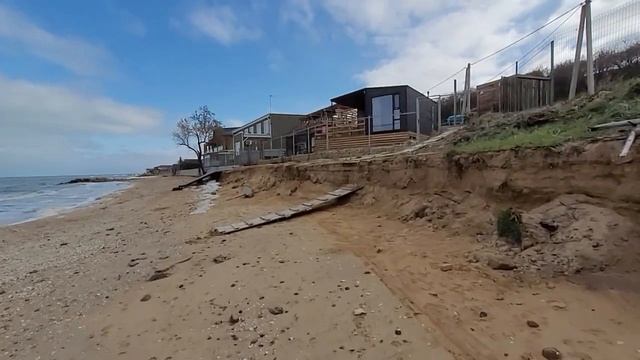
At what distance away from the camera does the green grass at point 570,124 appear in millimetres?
5910

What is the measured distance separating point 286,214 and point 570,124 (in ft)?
22.5

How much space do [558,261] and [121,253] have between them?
8.52 meters

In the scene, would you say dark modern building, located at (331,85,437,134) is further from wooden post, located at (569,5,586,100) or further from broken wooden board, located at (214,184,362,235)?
wooden post, located at (569,5,586,100)

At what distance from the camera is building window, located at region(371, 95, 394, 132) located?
2178cm

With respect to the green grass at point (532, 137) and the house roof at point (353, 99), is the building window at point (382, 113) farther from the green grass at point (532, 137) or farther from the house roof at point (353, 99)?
the green grass at point (532, 137)

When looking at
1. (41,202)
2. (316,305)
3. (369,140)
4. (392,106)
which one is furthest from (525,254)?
(41,202)

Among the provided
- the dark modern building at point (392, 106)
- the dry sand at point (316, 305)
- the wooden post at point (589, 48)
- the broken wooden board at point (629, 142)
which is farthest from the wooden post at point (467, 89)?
the broken wooden board at point (629, 142)

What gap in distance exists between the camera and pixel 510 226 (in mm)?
5582

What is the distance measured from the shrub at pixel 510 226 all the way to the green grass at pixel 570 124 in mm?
1362

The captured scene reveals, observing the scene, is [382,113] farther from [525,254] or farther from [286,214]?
[525,254]

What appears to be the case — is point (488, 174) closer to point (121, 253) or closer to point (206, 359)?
point (206, 359)

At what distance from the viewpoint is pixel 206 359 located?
369 centimetres

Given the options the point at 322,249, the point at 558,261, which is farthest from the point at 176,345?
the point at 558,261

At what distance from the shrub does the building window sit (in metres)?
16.2
